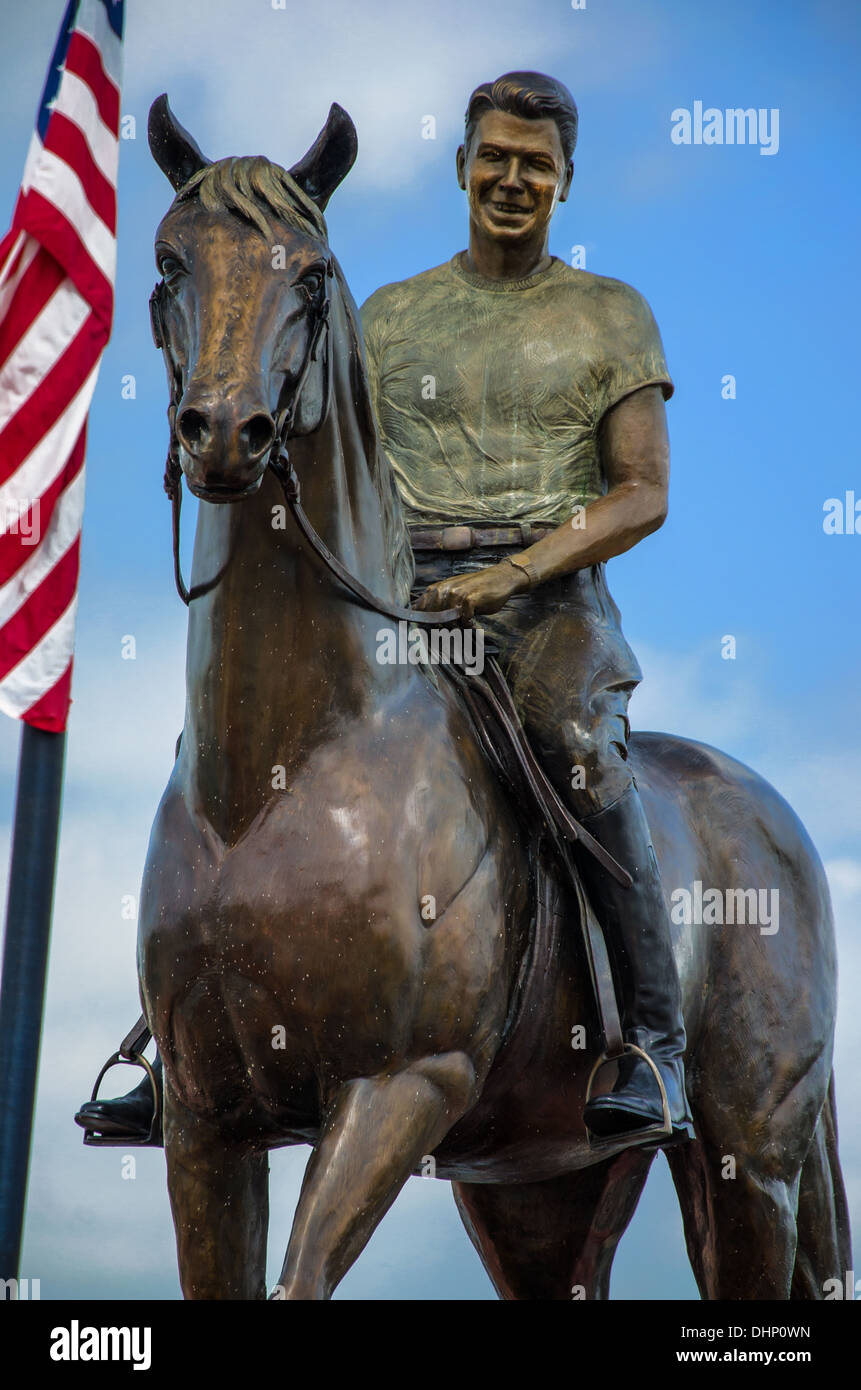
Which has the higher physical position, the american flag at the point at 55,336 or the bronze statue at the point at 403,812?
the american flag at the point at 55,336

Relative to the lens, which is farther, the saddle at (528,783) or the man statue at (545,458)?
the man statue at (545,458)

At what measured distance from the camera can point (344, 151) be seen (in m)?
5.37

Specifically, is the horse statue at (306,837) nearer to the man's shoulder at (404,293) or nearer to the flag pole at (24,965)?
the man's shoulder at (404,293)

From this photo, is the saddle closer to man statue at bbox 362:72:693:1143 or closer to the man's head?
man statue at bbox 362:72:693:1143

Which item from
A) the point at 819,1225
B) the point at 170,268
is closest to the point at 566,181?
the point at 170,268

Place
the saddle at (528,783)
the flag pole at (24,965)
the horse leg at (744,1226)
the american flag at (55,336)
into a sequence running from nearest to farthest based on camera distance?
the saddle at (528,783), the horse leg at (744,1226), the flag pole at (24,965), the american flag at (55,336)

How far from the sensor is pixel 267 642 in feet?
17.4

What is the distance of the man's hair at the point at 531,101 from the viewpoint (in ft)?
21.0

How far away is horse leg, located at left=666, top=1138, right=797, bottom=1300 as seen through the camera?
662 cm

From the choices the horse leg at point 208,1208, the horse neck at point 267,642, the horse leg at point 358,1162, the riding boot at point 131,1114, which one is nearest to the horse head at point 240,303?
the horse neck at point 267,642

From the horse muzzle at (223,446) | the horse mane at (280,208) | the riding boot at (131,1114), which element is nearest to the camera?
the horse muzzle at (223,446)

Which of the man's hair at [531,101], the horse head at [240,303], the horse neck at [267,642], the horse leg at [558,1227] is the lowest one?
the horse leg at [558,1227]

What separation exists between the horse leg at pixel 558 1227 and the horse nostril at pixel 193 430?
3570mm

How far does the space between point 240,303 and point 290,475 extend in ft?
1.59
